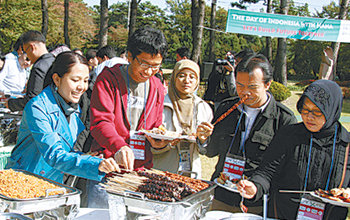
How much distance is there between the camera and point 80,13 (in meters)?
26.8

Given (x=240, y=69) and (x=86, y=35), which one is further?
(x=86, y=35)

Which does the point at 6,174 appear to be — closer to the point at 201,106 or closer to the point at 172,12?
the point at 201,106

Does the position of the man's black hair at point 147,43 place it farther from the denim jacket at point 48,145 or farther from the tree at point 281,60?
the tree at point 281,60

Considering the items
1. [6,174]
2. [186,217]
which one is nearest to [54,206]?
[6,174]

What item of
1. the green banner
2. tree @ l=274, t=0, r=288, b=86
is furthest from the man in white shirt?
tree @ l=274, t=0, r=288, b=86

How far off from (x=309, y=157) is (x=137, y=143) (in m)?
1.06

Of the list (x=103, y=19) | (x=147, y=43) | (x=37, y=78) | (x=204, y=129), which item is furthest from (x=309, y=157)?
(x=103, y=19)

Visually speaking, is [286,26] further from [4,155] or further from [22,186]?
[22,186]

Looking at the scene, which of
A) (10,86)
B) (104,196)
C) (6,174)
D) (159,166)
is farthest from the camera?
(10,86)

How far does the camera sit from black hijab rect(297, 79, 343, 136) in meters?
1.89

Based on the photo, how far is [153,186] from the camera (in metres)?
1.55

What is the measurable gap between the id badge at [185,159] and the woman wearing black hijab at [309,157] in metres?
0.73

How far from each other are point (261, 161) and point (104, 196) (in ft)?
3.31

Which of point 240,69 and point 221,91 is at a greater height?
point 240,69
